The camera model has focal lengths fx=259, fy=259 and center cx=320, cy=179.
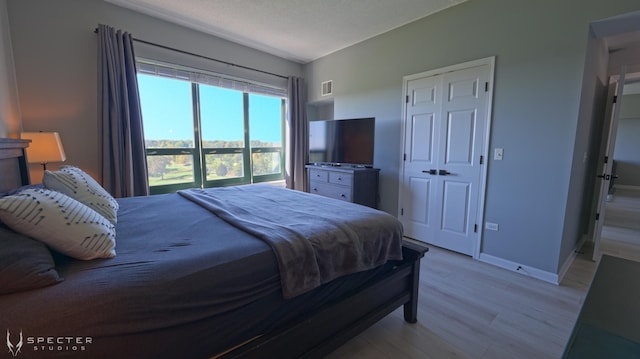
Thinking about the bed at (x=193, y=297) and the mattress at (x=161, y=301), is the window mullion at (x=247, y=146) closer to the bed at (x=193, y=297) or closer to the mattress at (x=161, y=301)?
the bed at (x=193, y=297)

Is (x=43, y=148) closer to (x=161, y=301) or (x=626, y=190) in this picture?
(x=161, y=301)

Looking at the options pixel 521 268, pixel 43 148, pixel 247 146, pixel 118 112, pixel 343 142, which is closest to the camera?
A: pixel 43 148

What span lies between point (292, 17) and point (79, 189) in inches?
107

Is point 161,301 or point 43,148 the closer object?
point 161,301

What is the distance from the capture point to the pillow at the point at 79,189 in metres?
1.46

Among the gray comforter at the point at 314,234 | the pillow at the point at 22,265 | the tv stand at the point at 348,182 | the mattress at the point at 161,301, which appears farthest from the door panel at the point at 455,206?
the pillow at the point at 22,265

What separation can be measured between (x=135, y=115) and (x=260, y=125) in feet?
5.85

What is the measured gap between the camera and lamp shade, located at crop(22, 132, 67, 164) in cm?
217

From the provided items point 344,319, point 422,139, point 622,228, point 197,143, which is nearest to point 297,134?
point 197,143

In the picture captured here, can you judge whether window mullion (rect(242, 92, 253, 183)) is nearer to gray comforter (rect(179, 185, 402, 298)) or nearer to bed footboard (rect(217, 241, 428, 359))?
gray comforter (rect(179, 185, 402, 298))

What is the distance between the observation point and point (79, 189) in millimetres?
1515

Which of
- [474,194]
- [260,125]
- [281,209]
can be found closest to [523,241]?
[474,194]

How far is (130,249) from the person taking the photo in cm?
114

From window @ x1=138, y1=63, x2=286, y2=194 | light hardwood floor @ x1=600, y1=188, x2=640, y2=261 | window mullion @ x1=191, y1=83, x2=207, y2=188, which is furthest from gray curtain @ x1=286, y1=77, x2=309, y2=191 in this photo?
light hardwood floor @ x1=600, y1=188, x2=640, y2=261
